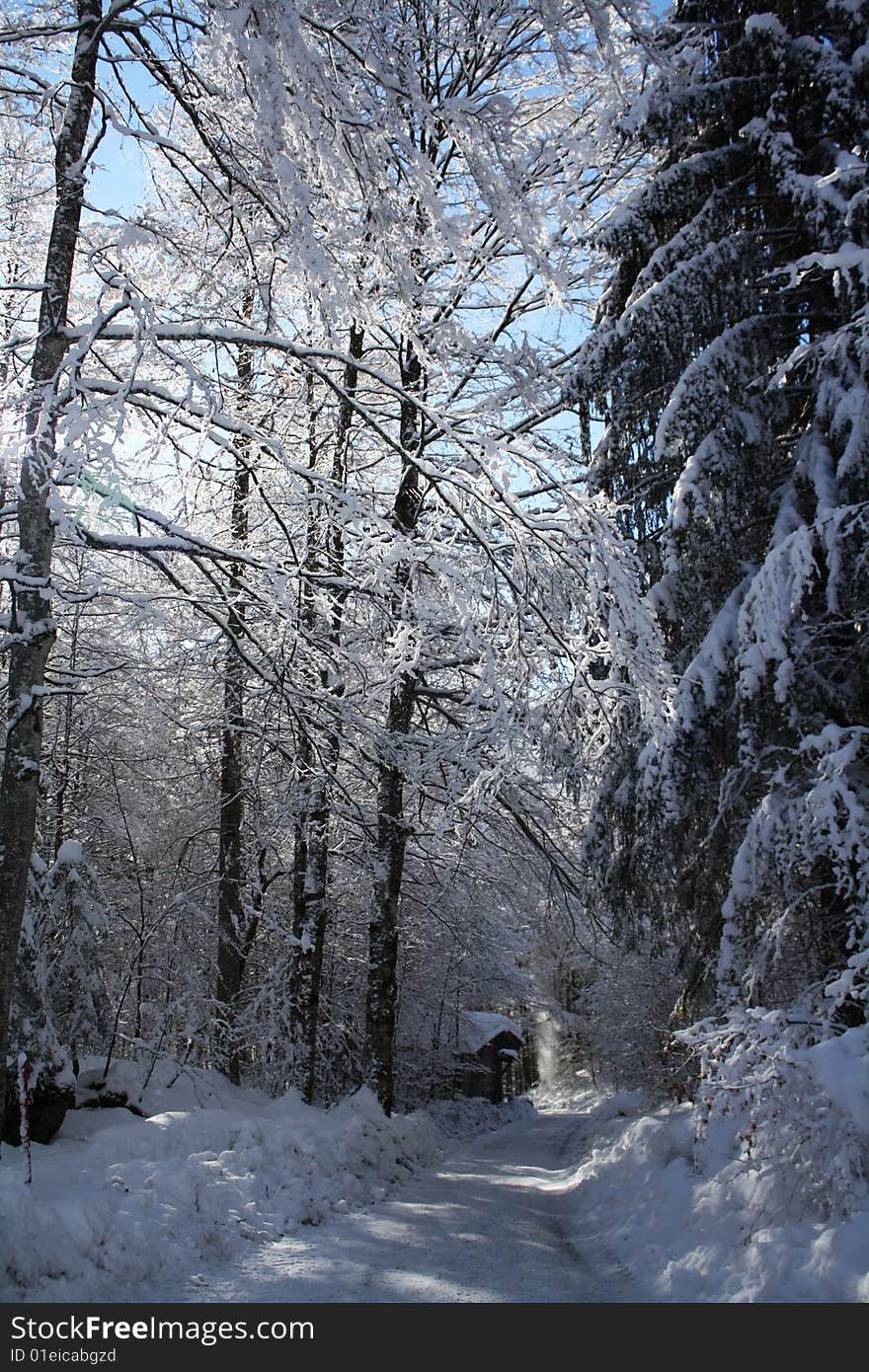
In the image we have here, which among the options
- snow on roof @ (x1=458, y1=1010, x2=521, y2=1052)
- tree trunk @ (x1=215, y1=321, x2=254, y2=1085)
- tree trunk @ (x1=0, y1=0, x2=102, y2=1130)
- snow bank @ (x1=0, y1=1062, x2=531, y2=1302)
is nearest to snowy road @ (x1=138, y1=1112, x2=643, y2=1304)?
snow bank @ (x1=0, y1=1062, x2=531, y2=1302)

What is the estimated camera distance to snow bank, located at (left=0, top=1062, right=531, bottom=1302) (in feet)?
15.0

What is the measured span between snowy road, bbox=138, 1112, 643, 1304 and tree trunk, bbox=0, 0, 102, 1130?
78.3 inches

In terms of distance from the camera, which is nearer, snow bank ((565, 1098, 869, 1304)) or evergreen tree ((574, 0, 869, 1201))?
snow bank ((565, 1098, 869, 1304))

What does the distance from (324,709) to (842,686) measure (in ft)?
14.5

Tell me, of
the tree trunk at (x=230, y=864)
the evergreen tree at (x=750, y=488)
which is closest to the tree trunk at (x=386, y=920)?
the tree trunk at (x=230, y=864)

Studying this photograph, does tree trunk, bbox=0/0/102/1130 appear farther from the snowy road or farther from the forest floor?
the snowy road

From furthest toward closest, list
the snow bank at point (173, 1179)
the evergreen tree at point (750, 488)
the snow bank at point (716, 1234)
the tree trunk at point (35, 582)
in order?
the evergreen tree at point (750, 488), the tree trunk at point (35, 582), the snow bank at point (716, 1234), the snow bank at point (173, 1179)

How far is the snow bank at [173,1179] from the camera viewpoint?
4.56 metres

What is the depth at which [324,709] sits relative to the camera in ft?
22.5

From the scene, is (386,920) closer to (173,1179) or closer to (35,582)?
(173,1179)

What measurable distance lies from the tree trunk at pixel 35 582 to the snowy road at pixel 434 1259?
1990 millimetres

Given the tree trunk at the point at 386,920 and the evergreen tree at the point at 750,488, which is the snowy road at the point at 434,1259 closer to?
the tree trunk at the point at 386,920

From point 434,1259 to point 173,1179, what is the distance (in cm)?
190
